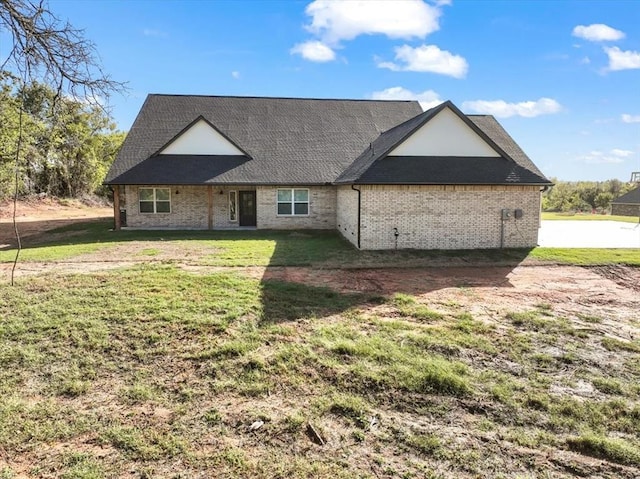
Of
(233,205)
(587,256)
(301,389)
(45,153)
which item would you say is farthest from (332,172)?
(45,153)

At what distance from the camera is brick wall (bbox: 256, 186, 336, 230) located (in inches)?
799

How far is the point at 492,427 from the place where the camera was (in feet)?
14.9

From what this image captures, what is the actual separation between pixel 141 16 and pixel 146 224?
13.1m

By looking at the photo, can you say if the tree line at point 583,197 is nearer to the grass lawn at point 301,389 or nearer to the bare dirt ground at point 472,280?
the bare dirt ground at point 472,280

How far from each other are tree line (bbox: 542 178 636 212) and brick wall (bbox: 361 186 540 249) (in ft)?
103

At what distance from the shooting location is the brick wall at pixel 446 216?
14617mm

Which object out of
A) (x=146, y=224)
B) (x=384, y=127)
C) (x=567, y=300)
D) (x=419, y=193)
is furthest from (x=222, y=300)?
(x=384, y=127)

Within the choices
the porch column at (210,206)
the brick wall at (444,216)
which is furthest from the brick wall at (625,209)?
the porch column at (210,206)

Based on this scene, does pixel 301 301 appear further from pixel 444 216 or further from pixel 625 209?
pixel 625 209

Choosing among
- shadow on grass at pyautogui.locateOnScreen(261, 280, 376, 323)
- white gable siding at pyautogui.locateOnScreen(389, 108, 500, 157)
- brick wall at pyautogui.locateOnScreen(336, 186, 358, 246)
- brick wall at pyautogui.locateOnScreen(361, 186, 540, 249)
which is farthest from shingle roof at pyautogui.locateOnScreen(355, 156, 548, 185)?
shadow on grass at pyautogui.locateOnScreen(261, 280, 376, 323)

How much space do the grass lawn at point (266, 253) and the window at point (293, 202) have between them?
123 inches

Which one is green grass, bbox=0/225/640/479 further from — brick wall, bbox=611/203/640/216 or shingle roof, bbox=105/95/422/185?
brick wall, bbox=611/203/640/216

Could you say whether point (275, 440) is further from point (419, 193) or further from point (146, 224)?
point (146, 224)

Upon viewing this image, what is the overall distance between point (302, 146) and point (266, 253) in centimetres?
996
